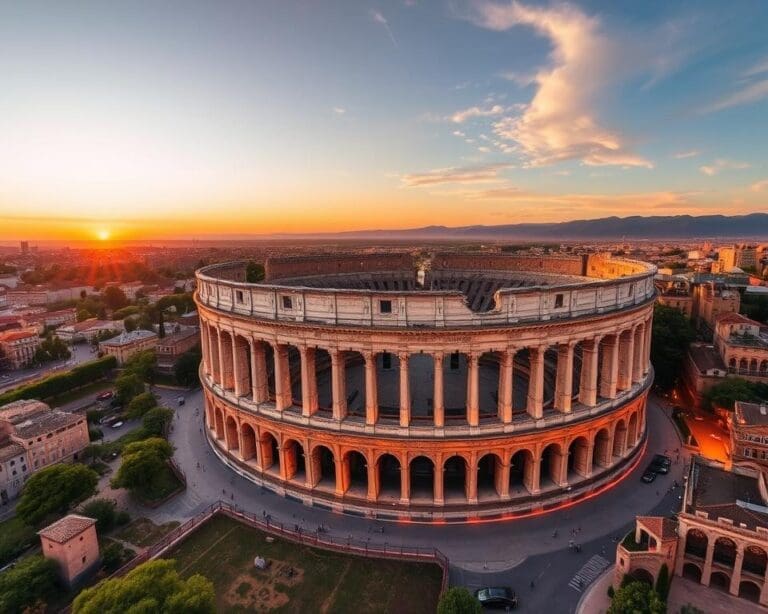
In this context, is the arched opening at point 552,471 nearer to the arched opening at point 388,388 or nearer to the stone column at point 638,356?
the stone column at point 638,356

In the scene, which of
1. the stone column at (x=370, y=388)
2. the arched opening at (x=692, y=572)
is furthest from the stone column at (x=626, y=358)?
the stone column at (x=370, y=388)

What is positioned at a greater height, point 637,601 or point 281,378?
point 281,378

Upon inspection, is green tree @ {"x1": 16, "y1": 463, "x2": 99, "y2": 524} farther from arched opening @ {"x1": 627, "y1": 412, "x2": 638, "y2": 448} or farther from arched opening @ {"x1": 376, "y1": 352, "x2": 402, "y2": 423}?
arched opening @ {"x1": 627, "y1": 412, "x2": 638, "y2": 448}

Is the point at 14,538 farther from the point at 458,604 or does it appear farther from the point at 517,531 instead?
the point at 517,531

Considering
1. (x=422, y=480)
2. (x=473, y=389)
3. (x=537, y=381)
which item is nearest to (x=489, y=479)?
(x=422, y=480)

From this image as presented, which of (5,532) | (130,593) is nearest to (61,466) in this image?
(5,532)

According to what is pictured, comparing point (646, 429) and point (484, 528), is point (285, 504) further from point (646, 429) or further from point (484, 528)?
point (646, 429)

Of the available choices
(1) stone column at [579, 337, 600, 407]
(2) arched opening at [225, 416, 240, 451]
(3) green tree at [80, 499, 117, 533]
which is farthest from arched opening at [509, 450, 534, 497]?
(3) green tree at [80, 499, 117, 533]

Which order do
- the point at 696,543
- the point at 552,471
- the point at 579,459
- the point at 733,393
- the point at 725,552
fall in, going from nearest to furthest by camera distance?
1. the point at 725,552
2. the point at 696,543
3. the point at 552,471
4. the point at 579,459
5. the point at 733,393
